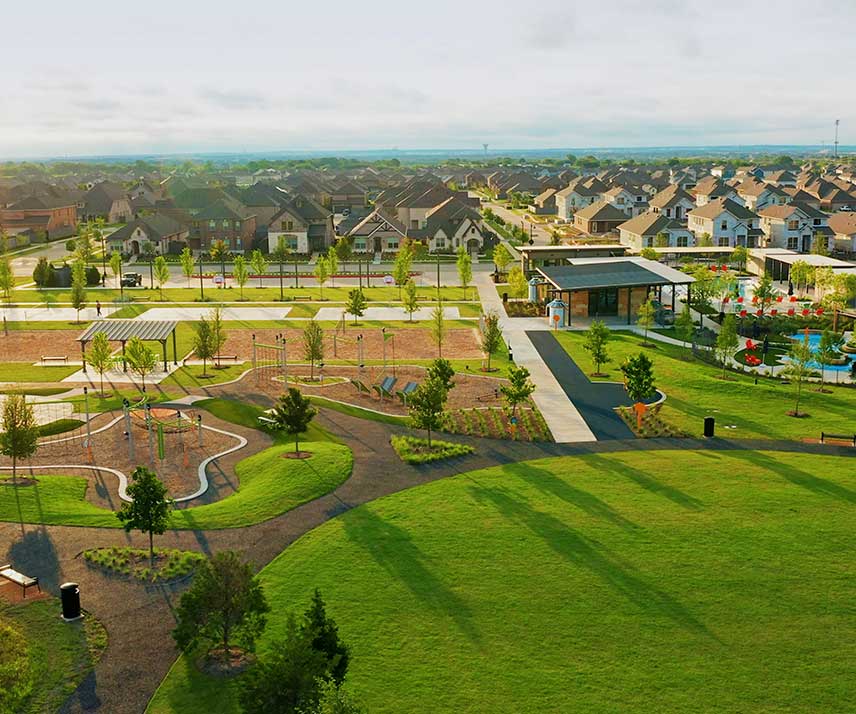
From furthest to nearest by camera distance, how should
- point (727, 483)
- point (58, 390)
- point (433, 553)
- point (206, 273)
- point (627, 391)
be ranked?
point (206, 273) < point (58, 390) < point (627, 391) < point (727, 483) < point (433, 553)

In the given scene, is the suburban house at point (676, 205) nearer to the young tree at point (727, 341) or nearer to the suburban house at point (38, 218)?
the young tree at point (727, 341)

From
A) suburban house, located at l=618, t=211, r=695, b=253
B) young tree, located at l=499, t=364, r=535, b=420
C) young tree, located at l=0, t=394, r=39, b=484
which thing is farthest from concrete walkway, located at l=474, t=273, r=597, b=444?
suburban house, located at l=618, t=211, r=695, b=253

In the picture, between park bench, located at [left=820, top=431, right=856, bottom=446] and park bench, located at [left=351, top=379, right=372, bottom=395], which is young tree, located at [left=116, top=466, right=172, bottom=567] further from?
park bench, located at [left=820, top=431, right=856, bottom=446]

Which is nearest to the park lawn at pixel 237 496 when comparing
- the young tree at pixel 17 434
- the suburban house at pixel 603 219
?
the young tree at pixel 17 434

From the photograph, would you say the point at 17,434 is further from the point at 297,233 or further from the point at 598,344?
the point at 297,233

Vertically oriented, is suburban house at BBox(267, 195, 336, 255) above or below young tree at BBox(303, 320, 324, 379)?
above

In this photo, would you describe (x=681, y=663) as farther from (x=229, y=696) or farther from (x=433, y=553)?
(x=229, y=696)

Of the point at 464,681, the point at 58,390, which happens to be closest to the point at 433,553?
the point at 464,681
